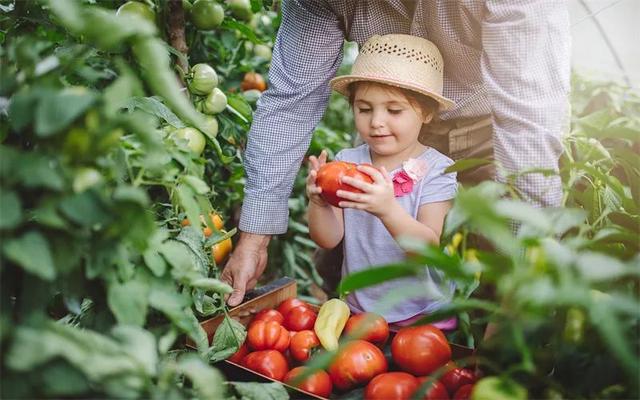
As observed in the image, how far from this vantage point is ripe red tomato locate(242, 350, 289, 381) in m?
1.18

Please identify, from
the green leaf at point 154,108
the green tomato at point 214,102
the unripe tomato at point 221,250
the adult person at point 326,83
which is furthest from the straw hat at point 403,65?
the unripe tomato at point 221,250

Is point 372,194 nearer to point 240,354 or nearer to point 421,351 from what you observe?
point 421,351

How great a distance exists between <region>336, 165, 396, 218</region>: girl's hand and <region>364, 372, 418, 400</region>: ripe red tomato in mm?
413

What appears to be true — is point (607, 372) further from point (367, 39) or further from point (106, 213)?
point (367, 39)

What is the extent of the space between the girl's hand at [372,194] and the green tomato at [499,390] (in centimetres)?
63

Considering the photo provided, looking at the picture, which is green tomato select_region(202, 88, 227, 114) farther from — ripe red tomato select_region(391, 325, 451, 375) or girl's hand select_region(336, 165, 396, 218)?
ripe red tomato select_region(391, 325, 451, 375)

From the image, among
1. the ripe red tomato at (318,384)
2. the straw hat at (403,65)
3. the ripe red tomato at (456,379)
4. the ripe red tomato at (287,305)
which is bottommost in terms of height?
the ripe red tomato at (287,305)

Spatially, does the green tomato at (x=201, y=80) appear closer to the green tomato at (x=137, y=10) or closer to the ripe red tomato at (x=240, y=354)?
the green tomato at (x=137, y=10)

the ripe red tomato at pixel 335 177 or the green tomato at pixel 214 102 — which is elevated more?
the ripe red tomato at pixel 335 177

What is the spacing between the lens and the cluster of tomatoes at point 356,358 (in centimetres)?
101

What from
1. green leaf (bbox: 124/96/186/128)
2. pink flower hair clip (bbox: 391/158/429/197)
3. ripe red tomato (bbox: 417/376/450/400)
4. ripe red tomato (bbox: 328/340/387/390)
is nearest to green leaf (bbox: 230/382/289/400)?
ripe red tomato (bbox: 328/340/387/390)

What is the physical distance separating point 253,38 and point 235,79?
1.28 feet

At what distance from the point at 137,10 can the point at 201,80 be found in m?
0.25

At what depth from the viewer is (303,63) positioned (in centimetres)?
168
